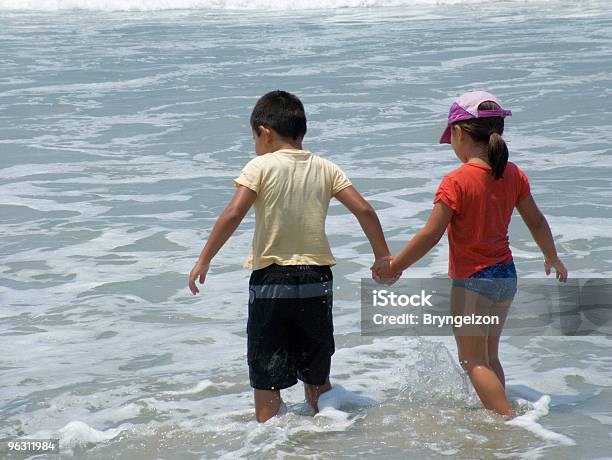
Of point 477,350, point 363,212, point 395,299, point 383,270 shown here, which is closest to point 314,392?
point 383,270

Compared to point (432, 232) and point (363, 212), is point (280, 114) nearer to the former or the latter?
point (363, 212)

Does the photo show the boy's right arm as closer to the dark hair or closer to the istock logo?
the dark hair

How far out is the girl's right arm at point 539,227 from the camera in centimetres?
396

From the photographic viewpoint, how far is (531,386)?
4.59 metres

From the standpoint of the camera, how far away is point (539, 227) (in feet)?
13.2

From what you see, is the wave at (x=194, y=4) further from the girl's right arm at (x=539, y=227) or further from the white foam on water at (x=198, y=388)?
the girl's right arm at (x=539, y=227)

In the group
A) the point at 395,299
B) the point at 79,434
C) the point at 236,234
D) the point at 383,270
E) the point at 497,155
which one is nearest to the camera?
the point at 497,155

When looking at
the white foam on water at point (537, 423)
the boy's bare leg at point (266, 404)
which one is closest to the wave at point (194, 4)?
the white foam on water at point (537, 423)

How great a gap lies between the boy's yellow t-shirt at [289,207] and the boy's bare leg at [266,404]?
0.51 m

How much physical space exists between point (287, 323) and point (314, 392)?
0.40 m

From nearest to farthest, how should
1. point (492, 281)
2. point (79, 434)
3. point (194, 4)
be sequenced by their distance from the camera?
point (492, 281) → point (79, 434) → point (194, 4)

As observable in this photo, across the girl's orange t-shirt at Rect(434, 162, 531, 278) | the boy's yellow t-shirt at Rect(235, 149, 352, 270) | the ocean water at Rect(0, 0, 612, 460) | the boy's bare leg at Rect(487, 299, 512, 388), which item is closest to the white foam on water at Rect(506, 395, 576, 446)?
the ocean water at Rect(0, 0, 612, 460)

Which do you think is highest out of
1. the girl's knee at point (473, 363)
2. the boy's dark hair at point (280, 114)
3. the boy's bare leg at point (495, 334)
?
the boy's dark hair at point (280, 114)

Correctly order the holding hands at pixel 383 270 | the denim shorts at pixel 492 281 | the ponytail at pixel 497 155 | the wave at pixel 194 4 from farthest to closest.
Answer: the wave at pixel 194 4 < the holding hands at pixel 383 270 < the denim shorts at pixel 492 281 < the ponytail at pixel 497 155
